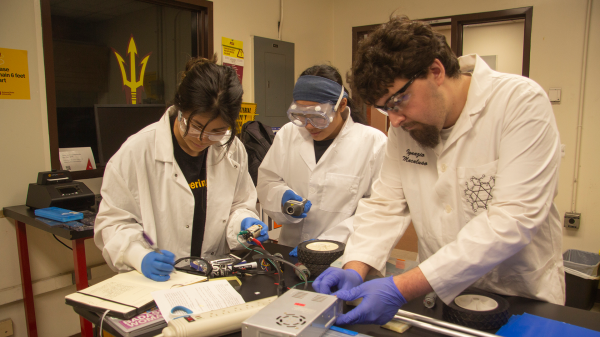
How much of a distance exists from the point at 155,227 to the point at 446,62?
1.16 metres

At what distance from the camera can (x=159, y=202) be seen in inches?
58.6

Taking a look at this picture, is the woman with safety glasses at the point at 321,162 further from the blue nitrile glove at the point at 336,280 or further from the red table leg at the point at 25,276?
the red table leg at the point at 25,276

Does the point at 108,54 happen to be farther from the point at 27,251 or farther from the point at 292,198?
the point at 292,198

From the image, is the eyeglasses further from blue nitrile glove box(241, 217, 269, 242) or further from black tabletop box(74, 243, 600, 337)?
blue nitrile glove box(241, 217, 269, 242)

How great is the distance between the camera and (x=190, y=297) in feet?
3.47

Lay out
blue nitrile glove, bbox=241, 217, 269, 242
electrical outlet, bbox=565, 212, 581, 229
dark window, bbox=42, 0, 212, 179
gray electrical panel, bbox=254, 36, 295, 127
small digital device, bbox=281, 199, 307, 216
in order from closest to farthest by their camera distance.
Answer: blue nitrile glove, bbox=241, 217, 269, 242 < small digital device, bbox=281, 199, 307, 216 < dark window, bbox=42, 0, 212, 179 < electrical outlet, bbox=565, 212, 581, 229 < gray electrical panel, bbox=254, 36, 295, 127

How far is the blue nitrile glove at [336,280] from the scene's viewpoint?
3.53 ft

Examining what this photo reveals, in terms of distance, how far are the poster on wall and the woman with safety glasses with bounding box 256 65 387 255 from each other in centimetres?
153

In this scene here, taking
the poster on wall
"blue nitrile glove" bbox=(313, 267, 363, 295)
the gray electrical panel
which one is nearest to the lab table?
"blue nitrile glove" bbox=(313, 267, 363, 295)

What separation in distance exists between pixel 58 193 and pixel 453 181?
2.04m

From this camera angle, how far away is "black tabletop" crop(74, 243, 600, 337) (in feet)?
3.02

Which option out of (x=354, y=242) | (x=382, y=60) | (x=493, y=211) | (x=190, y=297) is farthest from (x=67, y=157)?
(x=493, y=211)

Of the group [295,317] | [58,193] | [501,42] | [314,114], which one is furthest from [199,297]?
[501,42]

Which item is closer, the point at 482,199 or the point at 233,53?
the point at 482,199
